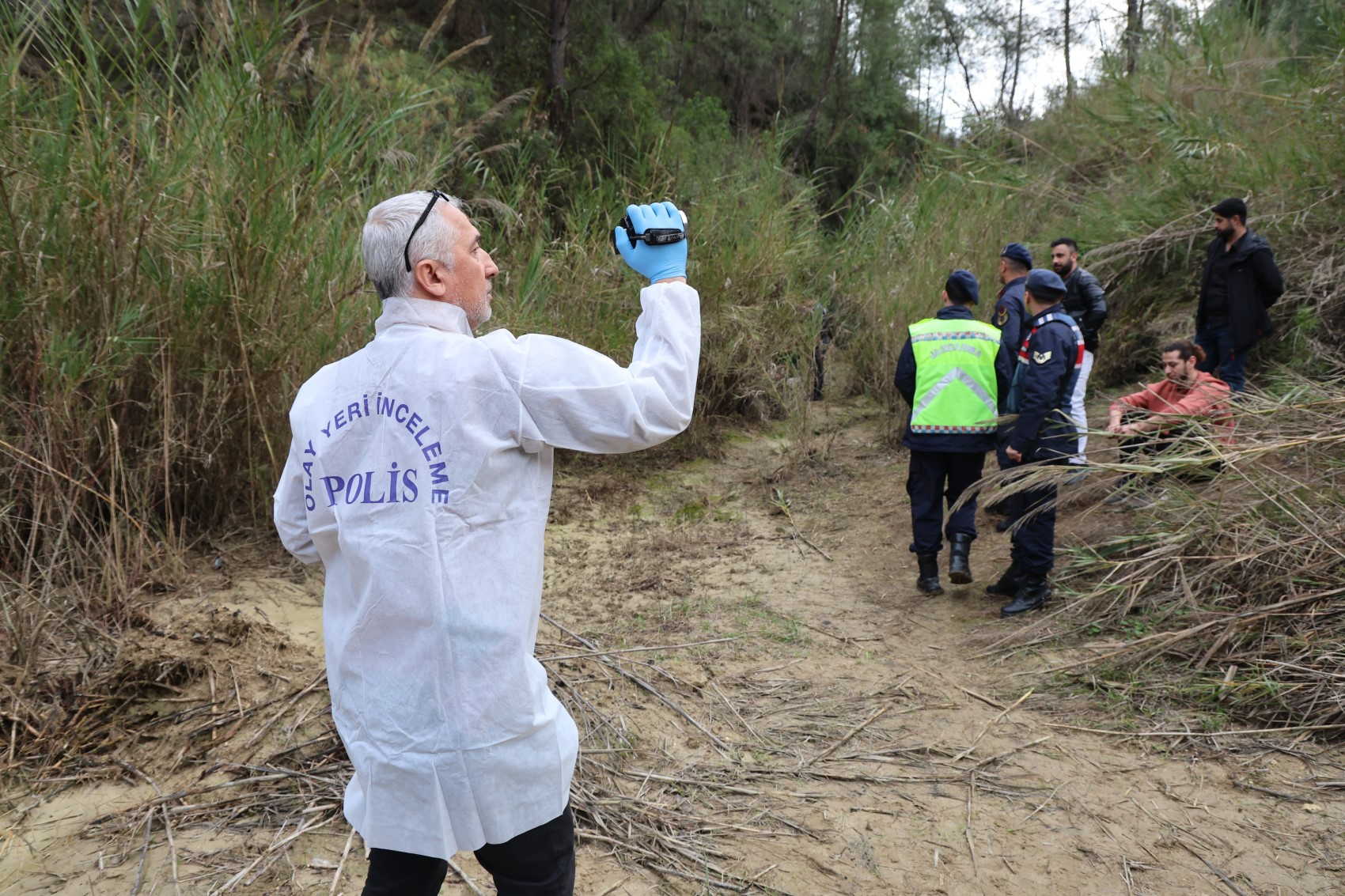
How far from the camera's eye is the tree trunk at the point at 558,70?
9.30m

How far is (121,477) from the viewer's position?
3850 millimetres

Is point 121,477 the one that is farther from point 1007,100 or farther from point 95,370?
point 1007,100

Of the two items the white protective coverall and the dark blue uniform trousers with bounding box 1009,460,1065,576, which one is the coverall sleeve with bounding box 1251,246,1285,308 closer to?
the dark blue uniform trousers with bounding box 1009,460,1065,576

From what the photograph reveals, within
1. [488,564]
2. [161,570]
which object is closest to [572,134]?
[161,570]

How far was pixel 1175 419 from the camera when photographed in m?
4.41

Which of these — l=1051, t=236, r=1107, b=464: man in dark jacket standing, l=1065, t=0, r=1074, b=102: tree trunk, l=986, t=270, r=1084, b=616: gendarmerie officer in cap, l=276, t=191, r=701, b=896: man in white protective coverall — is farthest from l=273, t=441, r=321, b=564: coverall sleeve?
l=1065, t=0, r=1074, b=102: tree trunk

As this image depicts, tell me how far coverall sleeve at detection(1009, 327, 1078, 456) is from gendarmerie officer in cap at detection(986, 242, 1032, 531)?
0.20 meters

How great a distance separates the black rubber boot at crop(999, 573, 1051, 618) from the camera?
4938 millimetres

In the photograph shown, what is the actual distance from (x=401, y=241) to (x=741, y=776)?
230 centimetres

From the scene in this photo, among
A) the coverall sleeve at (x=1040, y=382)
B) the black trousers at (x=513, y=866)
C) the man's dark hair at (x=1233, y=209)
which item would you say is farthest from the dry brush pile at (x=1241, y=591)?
the black trousers at (x=513, y=866)

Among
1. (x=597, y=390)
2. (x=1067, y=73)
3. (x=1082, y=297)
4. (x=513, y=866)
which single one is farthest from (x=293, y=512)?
(x=1067, y=73)

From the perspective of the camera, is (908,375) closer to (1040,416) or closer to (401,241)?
(1040,416)

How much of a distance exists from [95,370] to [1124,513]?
4913mm

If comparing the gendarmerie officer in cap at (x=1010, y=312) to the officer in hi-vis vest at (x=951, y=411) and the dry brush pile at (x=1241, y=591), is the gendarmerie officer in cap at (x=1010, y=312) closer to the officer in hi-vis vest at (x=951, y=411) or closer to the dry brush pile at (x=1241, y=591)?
the officer in hi-vis vest at (x=951, y=411)
